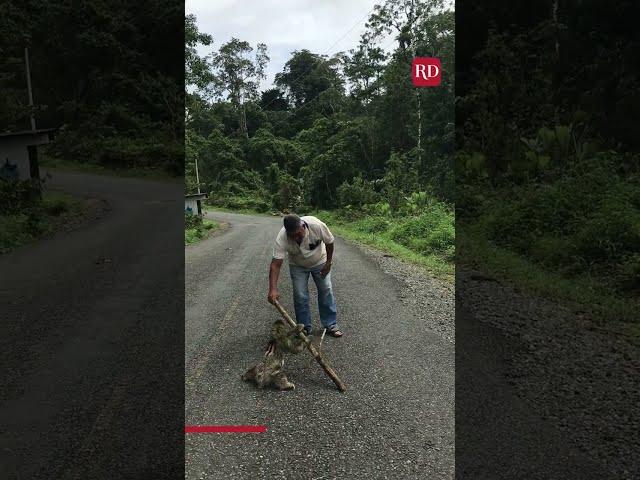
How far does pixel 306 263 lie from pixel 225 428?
3.05 feet

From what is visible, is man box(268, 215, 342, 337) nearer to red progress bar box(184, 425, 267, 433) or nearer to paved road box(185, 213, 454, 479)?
paved road box(185, 213, 454, 479)

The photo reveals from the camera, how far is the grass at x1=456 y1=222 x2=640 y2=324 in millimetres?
9094

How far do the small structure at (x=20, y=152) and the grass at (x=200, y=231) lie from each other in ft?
54.8

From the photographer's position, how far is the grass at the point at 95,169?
79.5 ft

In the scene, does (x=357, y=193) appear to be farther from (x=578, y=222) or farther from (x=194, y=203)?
(x=578, y=222)

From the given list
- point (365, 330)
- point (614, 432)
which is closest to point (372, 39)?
point (365, 330)

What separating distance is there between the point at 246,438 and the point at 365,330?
83 cm

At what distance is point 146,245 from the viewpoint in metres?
17.7

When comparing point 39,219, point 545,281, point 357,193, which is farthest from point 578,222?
point 39,219

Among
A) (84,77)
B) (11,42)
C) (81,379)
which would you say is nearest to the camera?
(81,379)

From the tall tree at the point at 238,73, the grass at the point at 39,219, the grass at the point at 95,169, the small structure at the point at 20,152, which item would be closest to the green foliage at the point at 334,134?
A: the tall tree at the point at 238,73

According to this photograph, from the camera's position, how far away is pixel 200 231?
287cm

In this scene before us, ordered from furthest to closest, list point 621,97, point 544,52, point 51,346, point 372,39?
point 544,52, point 621,97, point 51,346, point 372,39

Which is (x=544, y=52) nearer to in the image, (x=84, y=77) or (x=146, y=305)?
(x=146, y=305)
